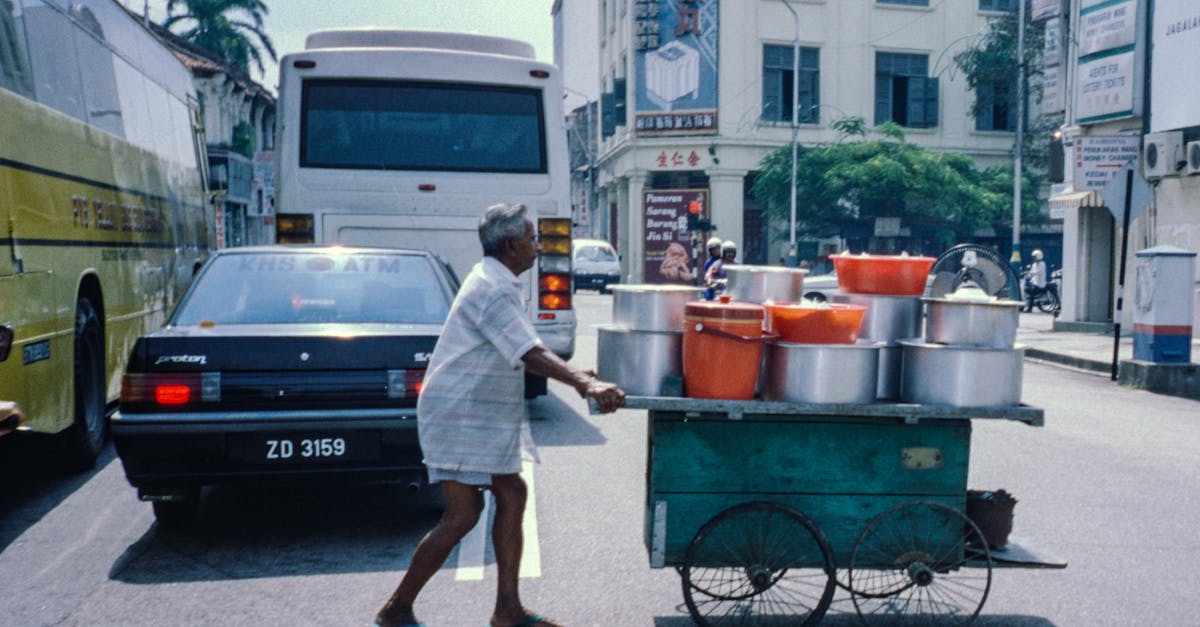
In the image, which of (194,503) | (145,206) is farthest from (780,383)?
(145,206)

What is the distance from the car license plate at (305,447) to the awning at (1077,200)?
18.3 m

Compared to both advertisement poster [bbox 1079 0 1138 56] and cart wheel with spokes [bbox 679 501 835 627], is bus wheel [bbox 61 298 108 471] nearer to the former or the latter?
cart wheel with spokes [bbox 679 501 835 627]

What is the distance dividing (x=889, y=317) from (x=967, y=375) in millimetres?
484

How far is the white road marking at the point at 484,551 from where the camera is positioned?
5371 millimetres

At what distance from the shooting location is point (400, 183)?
10727mm

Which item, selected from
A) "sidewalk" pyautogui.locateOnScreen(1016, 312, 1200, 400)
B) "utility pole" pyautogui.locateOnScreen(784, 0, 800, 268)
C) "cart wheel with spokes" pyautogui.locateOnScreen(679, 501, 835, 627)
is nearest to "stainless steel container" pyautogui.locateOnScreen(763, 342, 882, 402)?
"cart wheel with spokes" pyautogui.locateOnScreen(679, 501, 835, 627)

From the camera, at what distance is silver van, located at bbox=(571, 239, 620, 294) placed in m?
36.4

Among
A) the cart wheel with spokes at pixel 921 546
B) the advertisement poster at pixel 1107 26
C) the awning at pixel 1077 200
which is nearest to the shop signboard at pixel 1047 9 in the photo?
the advertisement poster at pixel 1107 26

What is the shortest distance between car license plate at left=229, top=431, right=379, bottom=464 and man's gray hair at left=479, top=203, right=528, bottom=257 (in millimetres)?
1861

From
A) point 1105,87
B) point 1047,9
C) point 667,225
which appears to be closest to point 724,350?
point 1105,87

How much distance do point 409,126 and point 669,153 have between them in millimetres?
31940

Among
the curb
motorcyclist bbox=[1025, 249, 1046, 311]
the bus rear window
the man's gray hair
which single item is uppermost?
the bus rear window

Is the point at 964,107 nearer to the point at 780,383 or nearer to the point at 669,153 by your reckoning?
the point at 669,153

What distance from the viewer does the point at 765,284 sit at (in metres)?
4.79
